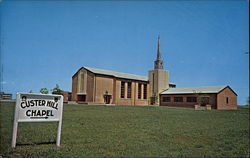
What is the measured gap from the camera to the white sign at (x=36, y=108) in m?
4.07

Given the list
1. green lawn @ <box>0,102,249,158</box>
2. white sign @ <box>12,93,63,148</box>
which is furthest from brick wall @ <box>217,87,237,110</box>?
white sign @ <box>12,93,63,148</box>

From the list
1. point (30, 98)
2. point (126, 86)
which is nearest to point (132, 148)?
point (30, 98)

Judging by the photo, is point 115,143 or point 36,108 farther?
point 115,143

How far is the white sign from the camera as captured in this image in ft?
13.3

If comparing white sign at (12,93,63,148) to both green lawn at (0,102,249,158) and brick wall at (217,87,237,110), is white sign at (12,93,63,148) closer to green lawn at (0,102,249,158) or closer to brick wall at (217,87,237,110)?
green lawn at (0,102,249,158)

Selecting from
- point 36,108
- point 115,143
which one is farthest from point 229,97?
point 36,108

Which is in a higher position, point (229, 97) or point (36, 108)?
point (229, 97)

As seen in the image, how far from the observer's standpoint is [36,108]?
4.23 metres

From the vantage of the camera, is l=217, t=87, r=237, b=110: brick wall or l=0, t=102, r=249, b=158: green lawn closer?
l=0, t=102, r=249, b=158: green lawn

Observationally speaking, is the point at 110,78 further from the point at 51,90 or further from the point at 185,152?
the point at 185,152

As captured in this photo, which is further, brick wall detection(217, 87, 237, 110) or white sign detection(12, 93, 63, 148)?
brick wall detection(217, 87, 237, 110)

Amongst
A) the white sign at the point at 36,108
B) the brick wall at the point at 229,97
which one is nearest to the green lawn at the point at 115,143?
the white sign at the point at 36,108

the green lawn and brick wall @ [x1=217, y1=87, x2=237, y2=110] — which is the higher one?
brick wall @ [x1=217, y1=87, x2=237, y2=110]

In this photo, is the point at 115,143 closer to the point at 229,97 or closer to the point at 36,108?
the point at 36,108
